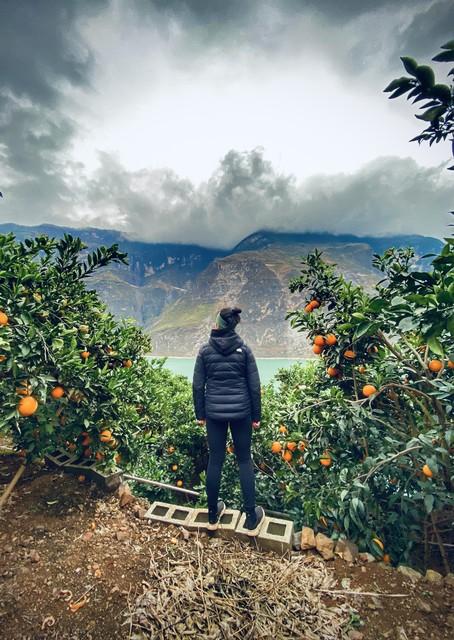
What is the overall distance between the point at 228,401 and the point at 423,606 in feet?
6.01

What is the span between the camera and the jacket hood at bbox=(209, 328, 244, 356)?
8.57 feet

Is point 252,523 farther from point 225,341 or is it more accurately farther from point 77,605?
point 225,341

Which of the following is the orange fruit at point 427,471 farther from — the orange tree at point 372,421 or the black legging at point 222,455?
the black legging at point 222,455

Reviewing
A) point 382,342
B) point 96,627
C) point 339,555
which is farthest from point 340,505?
point 96,627

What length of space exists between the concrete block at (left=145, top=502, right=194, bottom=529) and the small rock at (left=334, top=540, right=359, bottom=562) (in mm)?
1292

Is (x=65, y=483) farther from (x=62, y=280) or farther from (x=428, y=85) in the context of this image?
(x=428, y=85)

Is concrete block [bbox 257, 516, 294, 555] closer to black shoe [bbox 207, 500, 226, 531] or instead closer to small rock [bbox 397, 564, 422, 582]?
black shoe [bbox 207, 500, 226, 531]

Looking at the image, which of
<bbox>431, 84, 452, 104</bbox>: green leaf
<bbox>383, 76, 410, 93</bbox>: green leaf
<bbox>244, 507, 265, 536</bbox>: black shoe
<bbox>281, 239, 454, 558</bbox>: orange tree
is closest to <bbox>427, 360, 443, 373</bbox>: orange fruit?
<bbox>281, 239, 454, 558</bbox>: orange tree

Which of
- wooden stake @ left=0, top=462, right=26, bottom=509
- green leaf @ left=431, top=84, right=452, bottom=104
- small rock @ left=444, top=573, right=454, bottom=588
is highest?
green leaf @ left=431, top=84, right=452, bottom=104

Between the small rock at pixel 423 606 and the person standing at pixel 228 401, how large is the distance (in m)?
1.17

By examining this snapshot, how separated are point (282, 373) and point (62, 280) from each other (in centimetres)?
417

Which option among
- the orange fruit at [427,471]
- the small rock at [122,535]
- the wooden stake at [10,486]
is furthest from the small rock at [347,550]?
the wooden stake at [10,486]

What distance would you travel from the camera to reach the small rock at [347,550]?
7.80 feet

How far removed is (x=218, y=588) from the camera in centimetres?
195
